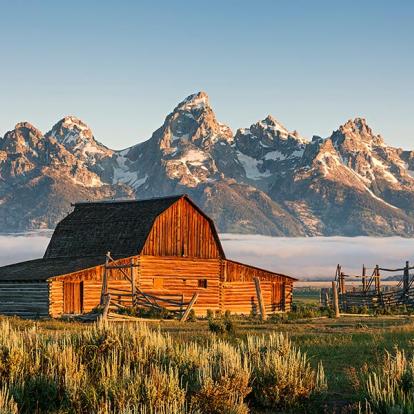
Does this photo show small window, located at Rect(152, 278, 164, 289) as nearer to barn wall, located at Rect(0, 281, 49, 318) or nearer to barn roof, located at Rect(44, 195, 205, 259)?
Result: barn roof, located at Rect(44, 195, 205, 259)

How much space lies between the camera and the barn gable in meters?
52.2

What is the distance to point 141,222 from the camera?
5306 cm

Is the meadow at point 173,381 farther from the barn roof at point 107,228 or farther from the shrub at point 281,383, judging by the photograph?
the barn roof at point 107,228

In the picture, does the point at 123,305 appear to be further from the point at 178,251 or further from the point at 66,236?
the point at 66,236

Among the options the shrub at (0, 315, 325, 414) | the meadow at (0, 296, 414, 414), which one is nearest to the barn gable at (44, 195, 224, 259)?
the meadow at (0, 296, 414, 414)

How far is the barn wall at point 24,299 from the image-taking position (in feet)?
147

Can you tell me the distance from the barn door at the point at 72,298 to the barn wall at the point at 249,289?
11.7 meters

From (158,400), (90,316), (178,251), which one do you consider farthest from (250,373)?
(178,251)

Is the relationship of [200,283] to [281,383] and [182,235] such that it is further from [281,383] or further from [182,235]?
[281,383]

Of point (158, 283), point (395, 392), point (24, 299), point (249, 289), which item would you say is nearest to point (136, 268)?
point (158, 283)

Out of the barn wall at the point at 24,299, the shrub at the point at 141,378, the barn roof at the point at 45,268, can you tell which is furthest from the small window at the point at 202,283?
the shrub at the point at 141,378

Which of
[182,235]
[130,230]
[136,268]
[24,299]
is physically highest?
[130,230]

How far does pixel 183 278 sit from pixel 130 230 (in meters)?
4.48

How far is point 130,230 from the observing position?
52.9 m
